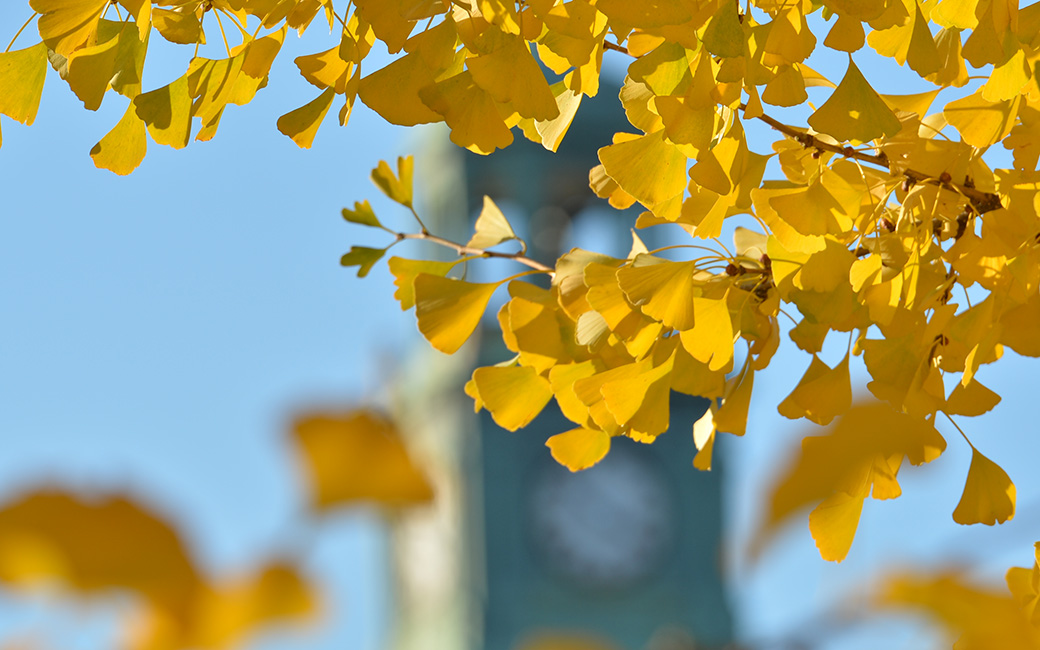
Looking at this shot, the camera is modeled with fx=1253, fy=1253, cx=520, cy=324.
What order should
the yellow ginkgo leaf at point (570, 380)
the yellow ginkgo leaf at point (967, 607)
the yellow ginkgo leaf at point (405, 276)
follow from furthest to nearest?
the yellow ginkgo leaf at point (967, 607) < the yellow ginkgo leaf at point (405, 276) < the yellow ginkgo leaf at point (570, 380)

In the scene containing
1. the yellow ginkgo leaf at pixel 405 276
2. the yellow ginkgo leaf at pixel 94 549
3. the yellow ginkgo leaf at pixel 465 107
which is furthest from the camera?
the yellow ginkgo leaf at pixel 405 276

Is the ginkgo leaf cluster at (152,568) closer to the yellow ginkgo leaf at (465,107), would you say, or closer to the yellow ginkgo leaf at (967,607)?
the yellow ginkgo leaf at (465,107)

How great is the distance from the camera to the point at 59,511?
559mm

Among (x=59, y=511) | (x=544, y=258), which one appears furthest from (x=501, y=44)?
(x=544, y=258)

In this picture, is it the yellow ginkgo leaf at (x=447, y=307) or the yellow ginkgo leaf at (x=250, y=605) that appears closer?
the yellow ginkgo leaf at (x=250, y=605)

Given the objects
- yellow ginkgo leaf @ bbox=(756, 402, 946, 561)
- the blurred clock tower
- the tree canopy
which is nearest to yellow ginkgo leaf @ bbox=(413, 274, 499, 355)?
the tree canopy

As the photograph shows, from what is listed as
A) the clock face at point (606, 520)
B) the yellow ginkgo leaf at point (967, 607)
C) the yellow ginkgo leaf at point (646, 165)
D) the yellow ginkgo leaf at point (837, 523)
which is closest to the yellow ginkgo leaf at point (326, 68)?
the yellow ginkgo leaf at point (646, 165)

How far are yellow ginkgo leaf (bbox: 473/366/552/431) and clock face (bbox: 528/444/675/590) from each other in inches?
319

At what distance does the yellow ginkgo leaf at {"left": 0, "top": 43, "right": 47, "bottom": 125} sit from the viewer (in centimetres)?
65

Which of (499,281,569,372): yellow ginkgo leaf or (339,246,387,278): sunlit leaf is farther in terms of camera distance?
(339,246,387,278): sunlit leaf

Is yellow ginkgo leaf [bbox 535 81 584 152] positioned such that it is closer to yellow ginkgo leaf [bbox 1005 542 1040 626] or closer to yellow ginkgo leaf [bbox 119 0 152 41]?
yellow ginkgo leaf [bbox 119 0 152 41]

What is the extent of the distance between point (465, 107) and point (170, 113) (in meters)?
0.16

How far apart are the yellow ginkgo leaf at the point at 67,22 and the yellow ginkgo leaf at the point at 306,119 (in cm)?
10

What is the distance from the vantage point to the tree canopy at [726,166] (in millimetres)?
572
